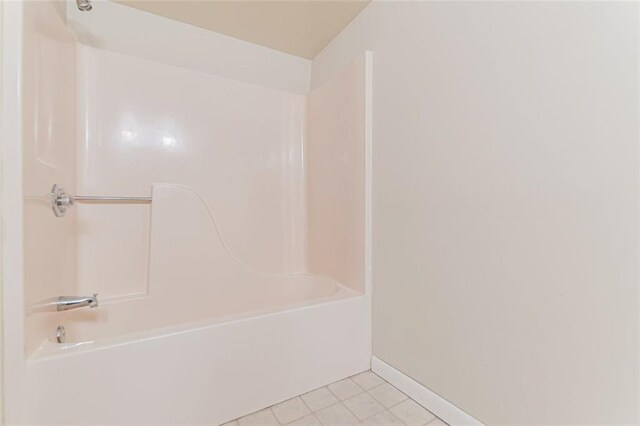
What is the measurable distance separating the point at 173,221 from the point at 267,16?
1383 mm

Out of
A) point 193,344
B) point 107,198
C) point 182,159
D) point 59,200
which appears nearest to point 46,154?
point 59,200

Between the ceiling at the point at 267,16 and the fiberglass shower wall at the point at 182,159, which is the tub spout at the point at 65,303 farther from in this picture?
the ceiling at the point at 267,16

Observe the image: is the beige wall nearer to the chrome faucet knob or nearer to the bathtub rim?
the bathtub rim

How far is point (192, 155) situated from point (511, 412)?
1958 millimetres

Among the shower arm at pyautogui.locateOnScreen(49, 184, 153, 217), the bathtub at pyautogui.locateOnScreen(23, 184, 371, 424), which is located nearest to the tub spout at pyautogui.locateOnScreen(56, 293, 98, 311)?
the bathtub at pyautogui.locateOnScreen(23, 184, 371, 424)

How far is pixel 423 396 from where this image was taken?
3.95 ft

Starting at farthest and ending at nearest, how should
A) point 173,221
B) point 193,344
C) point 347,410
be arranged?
1. point 173,221
2. point 347,410
3. point 193,344

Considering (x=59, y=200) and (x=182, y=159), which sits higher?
(x=182, y=159)

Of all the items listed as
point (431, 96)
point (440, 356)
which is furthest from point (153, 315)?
point (431, 96)

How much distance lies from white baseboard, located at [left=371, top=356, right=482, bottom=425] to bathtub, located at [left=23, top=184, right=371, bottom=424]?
113 millimetres

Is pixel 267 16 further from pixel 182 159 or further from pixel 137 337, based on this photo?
pixel 137 337

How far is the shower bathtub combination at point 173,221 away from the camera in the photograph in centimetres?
92

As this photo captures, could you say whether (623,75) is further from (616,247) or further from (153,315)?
(153,315)

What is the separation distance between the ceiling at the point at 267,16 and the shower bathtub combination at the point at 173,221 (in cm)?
9
